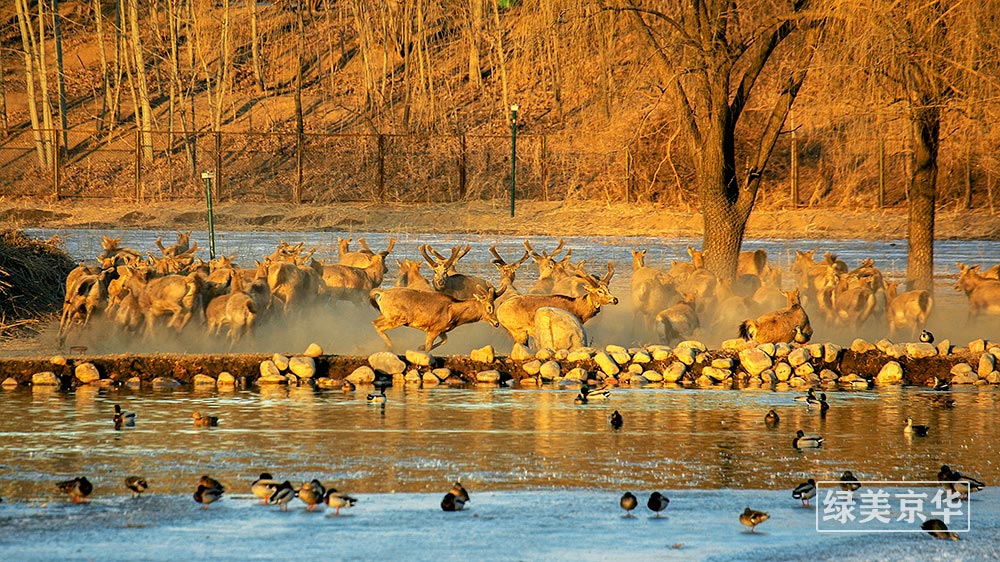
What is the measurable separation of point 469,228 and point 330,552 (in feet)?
91.2

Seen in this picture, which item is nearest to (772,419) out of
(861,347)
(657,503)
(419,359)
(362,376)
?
(657,503)

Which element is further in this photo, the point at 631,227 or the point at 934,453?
the point at 631,227

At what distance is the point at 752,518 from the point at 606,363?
663cm

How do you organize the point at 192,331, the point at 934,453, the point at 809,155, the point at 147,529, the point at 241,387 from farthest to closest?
1. the point at 809,155
2. the point at 192,331
3. the point at 241,387
4. the point at 934,453
5. the point at 147,529

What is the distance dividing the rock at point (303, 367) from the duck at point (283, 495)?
5574mm

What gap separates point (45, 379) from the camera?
13.4 m

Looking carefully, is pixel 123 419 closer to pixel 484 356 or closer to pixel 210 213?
pixel 484 356

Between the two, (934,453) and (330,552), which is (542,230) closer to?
(934,453)

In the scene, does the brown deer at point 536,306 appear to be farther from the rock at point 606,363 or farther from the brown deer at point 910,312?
the brown deer at point 910,312

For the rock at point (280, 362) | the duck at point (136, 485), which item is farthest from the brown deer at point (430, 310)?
the duck at point (136, 485)

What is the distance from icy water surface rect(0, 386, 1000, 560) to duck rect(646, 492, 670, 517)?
87mm

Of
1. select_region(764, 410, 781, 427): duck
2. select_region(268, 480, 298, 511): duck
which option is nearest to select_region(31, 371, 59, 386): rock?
select_region(268, 480, 298, 511): duck

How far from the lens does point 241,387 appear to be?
44.3 ft

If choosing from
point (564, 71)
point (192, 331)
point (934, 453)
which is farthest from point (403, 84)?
point (934, 453)
